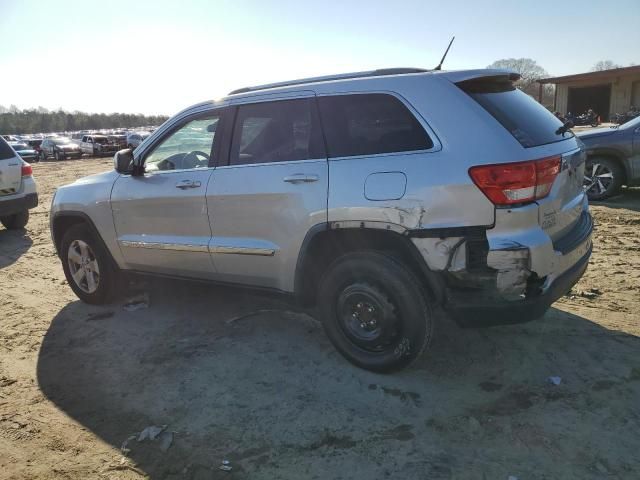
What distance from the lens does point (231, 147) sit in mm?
3873

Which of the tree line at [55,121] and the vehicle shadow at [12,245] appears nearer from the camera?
the vehicle shadow at [12,245]

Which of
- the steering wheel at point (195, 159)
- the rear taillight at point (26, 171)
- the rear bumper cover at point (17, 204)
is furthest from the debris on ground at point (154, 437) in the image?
the rear taillight at point (26, 171)

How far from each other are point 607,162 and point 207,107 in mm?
7337

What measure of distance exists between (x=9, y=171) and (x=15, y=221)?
1.13 m

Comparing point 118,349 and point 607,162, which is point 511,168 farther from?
point 607,162

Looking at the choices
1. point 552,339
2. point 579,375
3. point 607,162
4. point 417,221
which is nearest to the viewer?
point 417,221

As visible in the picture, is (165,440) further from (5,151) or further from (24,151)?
(24,151)

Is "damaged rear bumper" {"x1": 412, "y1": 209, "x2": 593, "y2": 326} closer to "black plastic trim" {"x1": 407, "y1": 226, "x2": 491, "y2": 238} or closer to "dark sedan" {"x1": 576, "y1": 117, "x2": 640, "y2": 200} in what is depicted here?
"black plastic trim" {"x1": 407, "y1": 226, "x2": 491, "y2": 238}

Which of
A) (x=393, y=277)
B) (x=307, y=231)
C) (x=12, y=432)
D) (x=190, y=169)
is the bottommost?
(x=12, y=432)

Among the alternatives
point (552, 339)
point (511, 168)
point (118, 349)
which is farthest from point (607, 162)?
point (118, 349)

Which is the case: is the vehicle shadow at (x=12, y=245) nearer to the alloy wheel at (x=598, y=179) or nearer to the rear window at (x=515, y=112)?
the rear window at (x=515, y=112)

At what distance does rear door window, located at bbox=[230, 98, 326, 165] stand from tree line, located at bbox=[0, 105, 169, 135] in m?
69.1

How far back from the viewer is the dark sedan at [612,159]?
27.3 feet

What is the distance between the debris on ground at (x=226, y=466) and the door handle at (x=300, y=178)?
5.77 feet
